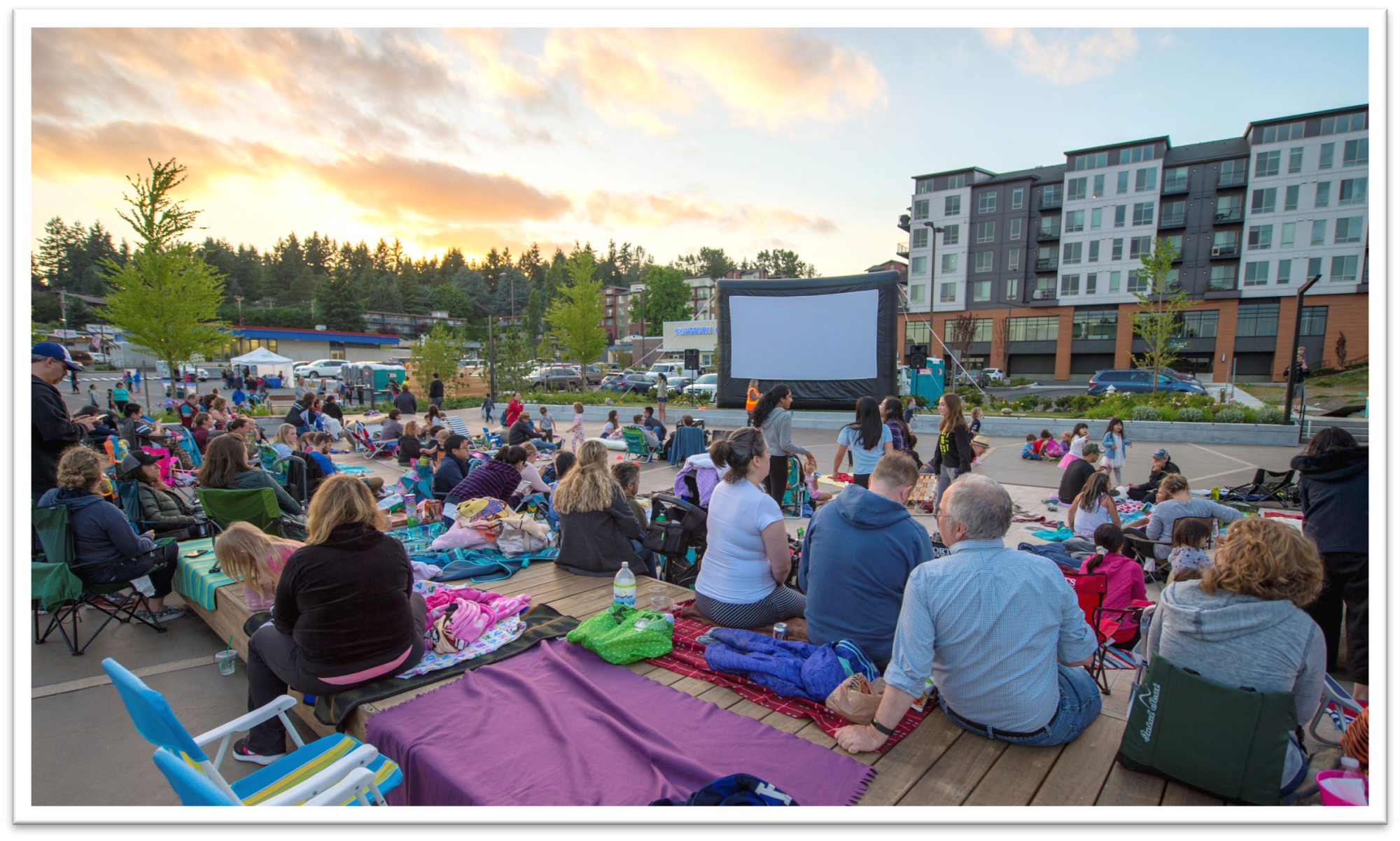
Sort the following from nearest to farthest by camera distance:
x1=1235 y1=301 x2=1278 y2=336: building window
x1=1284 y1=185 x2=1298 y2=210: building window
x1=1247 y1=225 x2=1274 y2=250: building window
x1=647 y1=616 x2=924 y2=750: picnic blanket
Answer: x1=647 y1=616 x2=924 y2=750: picnic blanket < x1=1284 y1=185 x2=1298 y2=210: building window < x1=1235 y1=301 x2=1278 y2=336: building window < x1=1247 y1=225 x2=1274 y2=250: building window

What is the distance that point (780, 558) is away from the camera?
3244 mm

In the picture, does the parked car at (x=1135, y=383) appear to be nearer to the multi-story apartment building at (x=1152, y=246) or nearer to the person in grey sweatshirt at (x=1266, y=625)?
the multi-story apartment building at (x=1152, y=246)

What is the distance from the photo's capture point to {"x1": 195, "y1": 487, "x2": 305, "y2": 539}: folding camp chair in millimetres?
4832

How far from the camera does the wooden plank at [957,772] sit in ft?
6.66

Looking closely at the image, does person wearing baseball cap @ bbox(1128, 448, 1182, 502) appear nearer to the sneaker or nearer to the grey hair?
the grey hair

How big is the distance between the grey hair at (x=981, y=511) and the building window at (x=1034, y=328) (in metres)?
44.2

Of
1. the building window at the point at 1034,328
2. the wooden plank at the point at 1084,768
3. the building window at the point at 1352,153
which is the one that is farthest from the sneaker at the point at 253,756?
the building window at the point at 1352,153

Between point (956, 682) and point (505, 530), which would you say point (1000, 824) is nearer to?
point (956, 682)

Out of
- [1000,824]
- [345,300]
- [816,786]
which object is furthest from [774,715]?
[345,300]

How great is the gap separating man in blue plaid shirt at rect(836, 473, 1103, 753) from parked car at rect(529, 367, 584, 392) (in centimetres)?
2558

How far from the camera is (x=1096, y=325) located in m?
39.0

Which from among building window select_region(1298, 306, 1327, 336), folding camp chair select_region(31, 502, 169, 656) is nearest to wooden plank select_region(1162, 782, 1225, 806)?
folding camp chair select_region(31, 502, 169, 656)

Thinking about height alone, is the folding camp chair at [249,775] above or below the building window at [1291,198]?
below
